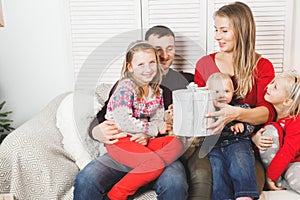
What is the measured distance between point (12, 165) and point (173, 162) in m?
0.69

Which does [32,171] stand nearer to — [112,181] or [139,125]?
[112,181]

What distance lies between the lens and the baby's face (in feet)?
5.41

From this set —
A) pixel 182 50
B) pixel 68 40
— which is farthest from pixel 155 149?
pixel 68 40

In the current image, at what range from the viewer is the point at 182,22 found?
7.36 ft

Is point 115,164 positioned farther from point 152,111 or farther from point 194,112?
point 194,112

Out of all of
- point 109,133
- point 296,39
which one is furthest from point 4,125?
point 296,39

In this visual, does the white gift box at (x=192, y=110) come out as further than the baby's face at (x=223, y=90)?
No

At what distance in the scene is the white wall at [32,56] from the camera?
237 cm

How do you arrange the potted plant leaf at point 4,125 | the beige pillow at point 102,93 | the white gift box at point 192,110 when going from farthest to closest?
the potted plant leaf at point 4,125 → the beige pillow at point 102,93 → the white gift box at point 192,110

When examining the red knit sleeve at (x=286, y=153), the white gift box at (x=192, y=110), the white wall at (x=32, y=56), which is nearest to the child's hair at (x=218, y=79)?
the white gift box at (x=192, y=110)

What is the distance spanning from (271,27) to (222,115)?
0.83m

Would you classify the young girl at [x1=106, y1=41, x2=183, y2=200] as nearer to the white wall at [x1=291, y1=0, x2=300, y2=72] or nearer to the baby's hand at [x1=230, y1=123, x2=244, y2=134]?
the baby's hand at [x1=230, y1=123, x2=244, y2=134]

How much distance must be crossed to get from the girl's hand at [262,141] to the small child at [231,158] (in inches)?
1.6

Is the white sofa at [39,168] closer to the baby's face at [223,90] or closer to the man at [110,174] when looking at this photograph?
the man at [110,174]
